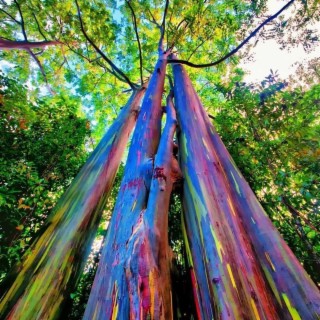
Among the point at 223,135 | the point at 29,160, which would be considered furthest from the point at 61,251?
the point at 223,135

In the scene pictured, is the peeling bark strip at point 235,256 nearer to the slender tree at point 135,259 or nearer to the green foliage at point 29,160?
the slender tree at point 135,259

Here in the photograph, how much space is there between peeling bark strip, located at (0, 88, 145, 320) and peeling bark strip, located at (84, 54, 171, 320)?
1.73 feet

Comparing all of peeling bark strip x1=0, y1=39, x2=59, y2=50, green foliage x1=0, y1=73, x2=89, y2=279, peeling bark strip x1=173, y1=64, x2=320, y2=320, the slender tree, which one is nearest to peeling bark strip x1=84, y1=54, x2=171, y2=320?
the slender tree

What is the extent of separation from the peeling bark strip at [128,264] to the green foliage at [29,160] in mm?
1517

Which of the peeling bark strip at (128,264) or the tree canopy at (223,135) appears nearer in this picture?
the peeling bark strip at (128,264)

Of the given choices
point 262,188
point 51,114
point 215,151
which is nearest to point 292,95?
point 262,188

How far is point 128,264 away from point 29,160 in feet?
9.75

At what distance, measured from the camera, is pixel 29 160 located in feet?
11.5

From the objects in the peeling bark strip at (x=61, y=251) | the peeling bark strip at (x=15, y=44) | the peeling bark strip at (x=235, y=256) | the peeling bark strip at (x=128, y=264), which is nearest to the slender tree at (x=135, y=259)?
the peeling bark strip at (x=128, y=264)

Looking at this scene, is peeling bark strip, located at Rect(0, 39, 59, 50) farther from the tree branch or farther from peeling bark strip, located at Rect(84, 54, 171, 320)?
peeling bark strip, located at Rect(84, 54, 171, 320)

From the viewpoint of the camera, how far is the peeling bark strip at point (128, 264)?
115 cm

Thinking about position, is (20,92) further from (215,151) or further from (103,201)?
(215,151)

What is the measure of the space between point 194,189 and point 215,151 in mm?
792

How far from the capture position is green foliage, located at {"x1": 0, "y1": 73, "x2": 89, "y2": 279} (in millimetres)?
2910
